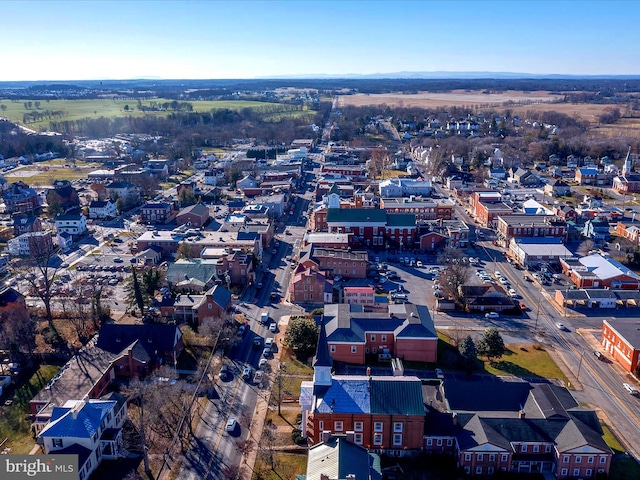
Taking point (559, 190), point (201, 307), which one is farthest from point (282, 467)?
point (559, 190)

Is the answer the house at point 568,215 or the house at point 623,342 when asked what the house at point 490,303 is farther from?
the house at point 568,215

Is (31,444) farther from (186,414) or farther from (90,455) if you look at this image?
(186,414)

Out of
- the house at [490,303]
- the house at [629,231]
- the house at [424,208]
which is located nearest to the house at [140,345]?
the house at [490,303]

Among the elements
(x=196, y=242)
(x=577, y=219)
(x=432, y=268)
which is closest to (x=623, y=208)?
(x=577, y=219)

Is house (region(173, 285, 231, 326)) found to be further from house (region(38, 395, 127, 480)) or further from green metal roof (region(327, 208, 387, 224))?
green metal roof (region(327, 208, 387, 224))

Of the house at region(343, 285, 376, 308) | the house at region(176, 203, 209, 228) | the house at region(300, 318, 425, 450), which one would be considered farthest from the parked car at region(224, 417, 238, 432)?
the house at region(176, 203, 209, 228)

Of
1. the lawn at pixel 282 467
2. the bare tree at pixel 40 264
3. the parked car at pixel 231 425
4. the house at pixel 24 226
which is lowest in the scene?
the lawn at pixel 282 467
